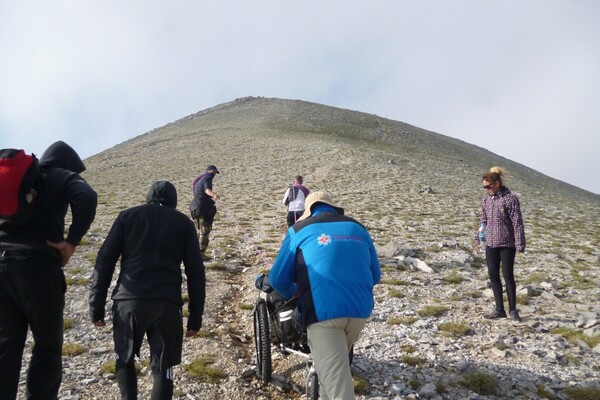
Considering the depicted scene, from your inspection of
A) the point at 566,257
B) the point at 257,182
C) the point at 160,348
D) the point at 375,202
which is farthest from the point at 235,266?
the point at 257,182

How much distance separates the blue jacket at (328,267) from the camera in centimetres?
419

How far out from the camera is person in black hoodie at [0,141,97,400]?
4160 millimetres

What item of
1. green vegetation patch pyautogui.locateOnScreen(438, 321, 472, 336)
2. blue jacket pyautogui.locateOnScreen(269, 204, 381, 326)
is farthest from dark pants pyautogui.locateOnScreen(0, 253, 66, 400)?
green vegetation patch pyautogui.locateOnScreen(438, 321, 472, 336)

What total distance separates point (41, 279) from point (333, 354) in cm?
298

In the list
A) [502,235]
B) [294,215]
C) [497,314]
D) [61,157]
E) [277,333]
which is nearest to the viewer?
[61,157]

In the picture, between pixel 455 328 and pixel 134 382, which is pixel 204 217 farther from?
pixel 134 382

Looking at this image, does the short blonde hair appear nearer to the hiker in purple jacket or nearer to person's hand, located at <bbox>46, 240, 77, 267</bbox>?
the hiker in purple jacket

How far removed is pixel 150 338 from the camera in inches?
176

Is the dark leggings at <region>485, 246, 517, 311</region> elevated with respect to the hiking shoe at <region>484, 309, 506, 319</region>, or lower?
elevated

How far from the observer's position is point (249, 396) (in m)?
5.73

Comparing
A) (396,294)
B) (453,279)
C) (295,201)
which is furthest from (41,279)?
(453,279)

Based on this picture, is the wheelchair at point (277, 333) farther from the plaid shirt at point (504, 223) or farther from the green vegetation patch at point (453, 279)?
the green vegetation patch at point (453, 279)

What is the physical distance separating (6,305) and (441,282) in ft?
31.6

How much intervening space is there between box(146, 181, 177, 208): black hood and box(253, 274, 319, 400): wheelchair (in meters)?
1.73
